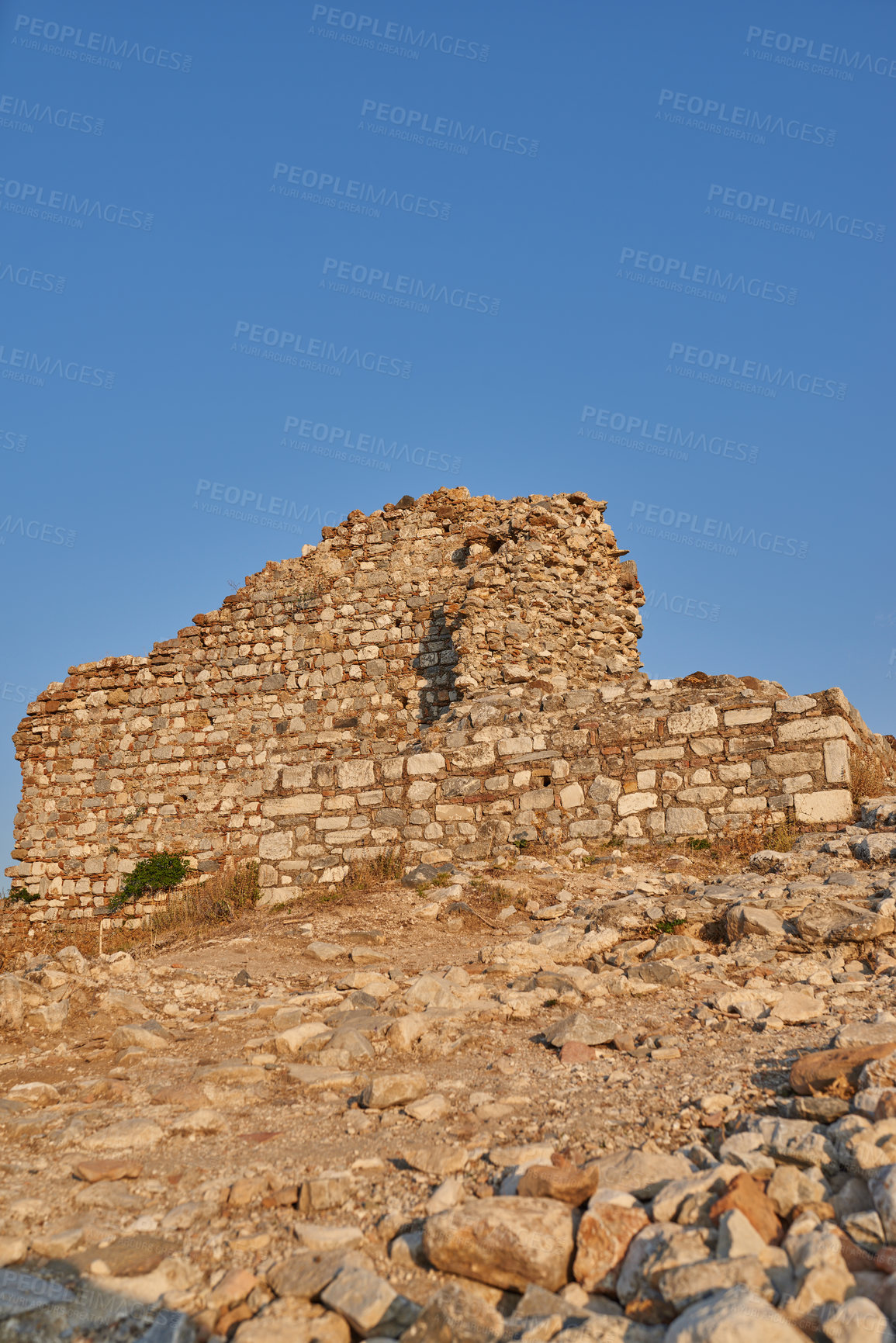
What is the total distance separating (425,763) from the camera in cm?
787

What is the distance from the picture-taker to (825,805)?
6711mm

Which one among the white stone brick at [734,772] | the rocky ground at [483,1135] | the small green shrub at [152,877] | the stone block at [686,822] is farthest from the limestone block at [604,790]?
the small green shrub at [152,877]

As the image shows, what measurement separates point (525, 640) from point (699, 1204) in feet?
26.3

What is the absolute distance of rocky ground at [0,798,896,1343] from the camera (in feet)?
5.89

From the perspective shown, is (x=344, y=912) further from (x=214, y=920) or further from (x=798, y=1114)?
(x=798, y=1114)

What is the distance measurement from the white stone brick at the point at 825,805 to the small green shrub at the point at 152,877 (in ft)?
26.2

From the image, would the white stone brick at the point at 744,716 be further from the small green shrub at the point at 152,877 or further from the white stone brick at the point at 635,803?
the small green shrub at the point at 152,877

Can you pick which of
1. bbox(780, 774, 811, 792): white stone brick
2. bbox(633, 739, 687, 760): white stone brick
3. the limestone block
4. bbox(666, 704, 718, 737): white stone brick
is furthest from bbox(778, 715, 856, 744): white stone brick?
the limestone block

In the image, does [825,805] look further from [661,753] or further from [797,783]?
[661,753]

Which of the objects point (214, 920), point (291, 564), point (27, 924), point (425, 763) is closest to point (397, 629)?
point (291, 564)

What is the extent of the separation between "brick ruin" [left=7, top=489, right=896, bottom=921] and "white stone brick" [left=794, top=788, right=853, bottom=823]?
0.06 feet

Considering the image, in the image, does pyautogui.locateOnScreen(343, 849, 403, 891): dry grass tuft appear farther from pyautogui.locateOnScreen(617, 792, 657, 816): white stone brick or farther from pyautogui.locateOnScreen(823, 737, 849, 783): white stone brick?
pyautogui.locateOnScreen(823, 737, 849, 783): white stone brick

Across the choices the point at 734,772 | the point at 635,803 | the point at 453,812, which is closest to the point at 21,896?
the point at 453,812

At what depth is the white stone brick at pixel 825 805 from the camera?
6.66 metres
